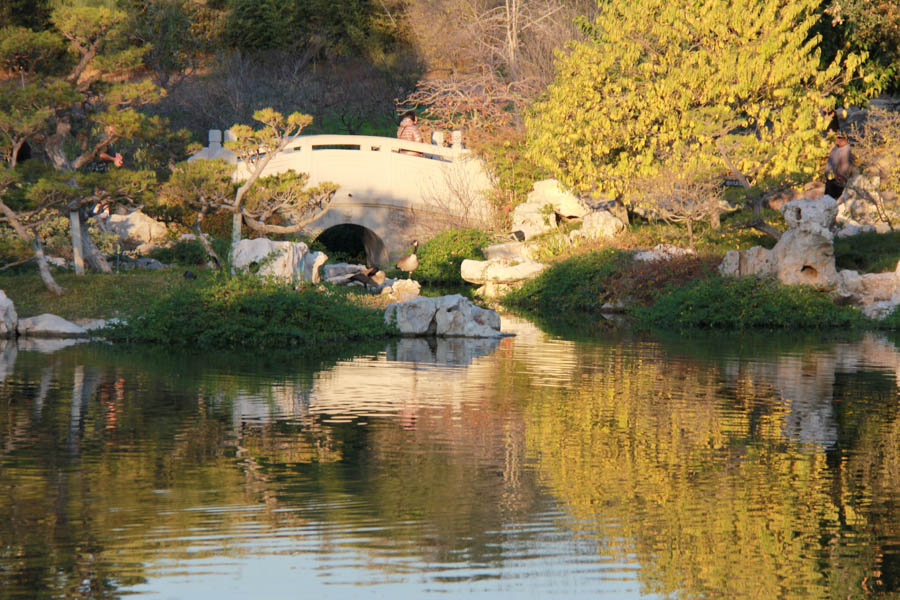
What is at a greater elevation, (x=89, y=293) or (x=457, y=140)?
(x=457, y=140)

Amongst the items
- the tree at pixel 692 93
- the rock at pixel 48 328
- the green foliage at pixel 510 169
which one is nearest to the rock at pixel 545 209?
the green foliage at pixel 510 169

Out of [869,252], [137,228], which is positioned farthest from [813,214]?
[137,228]

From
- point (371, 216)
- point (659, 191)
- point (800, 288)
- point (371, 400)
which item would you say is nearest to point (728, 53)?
point (659, 191)

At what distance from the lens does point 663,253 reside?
24.9 m

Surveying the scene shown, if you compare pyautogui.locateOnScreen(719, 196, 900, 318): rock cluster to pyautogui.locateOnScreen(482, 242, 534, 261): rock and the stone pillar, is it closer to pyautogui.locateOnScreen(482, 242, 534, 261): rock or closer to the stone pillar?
pyautogui.locateOnScreen(482, 242, 534, 261): rock

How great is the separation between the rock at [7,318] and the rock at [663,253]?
43.2 feet

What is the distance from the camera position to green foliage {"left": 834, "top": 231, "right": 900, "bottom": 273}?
2398cm

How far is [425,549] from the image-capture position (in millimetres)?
6207

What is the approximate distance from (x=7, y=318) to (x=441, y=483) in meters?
10.7

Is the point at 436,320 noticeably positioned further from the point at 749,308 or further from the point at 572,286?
the point at 572,286

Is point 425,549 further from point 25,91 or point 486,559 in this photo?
point 25,91

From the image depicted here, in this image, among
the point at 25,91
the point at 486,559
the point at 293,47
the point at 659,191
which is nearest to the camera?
the point at 486,559

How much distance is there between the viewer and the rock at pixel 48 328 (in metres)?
16.7

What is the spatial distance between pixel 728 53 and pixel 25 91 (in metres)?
15.0
